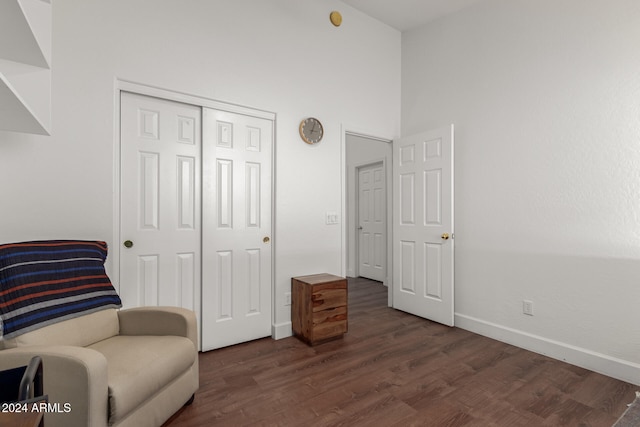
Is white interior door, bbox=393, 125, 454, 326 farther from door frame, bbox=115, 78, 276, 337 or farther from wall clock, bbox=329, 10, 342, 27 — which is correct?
door frame, bbox=115, 78, 276, 337

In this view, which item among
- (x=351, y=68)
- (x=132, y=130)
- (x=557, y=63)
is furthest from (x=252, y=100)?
(x=557, y=63)

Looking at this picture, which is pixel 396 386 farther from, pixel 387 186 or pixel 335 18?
pixel 335 18

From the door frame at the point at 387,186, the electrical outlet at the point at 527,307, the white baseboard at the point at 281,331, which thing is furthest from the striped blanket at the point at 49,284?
the electrical outlet at the point at 527,307

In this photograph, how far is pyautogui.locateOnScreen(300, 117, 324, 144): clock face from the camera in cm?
321

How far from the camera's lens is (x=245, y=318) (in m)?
2.90

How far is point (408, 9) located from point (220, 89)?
2312mm

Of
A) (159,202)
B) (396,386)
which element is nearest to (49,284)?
(159,202)

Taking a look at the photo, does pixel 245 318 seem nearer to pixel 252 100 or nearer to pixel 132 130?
pixel 132 130

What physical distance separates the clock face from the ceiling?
1.41m

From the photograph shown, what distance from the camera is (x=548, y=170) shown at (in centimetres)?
275

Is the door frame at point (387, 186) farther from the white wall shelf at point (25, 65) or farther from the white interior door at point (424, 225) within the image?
the white wall shelf at point (25, 65)

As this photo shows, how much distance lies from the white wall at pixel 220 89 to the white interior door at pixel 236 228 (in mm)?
141

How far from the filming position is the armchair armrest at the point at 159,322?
1.91 metres

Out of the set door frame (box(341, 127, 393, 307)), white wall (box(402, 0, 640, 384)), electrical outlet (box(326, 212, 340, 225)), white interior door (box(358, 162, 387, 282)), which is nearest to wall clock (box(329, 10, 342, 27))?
door frame (box(341, 127, 393, 307))
